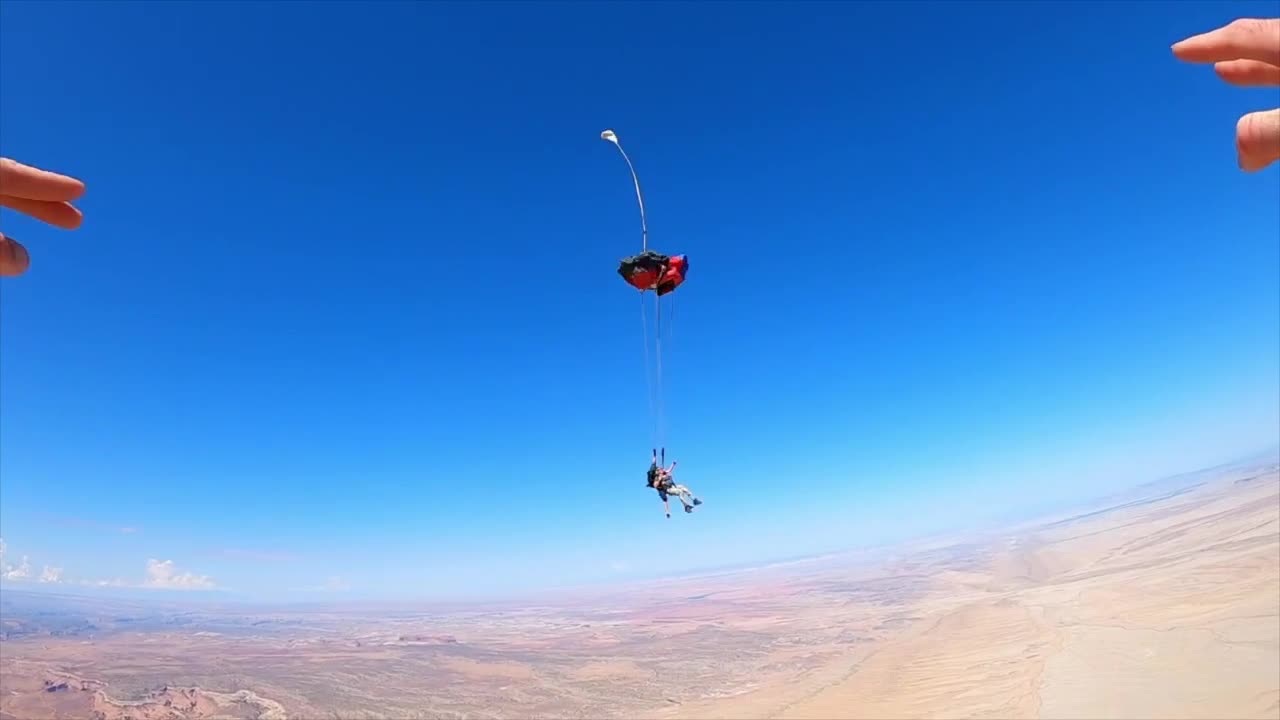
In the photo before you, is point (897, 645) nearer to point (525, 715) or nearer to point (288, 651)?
point (525, 715)

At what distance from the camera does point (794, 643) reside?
92.2m

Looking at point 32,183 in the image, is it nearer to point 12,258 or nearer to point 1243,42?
point 12,258

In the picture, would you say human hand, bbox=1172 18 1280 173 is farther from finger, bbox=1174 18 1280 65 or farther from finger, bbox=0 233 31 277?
finger, bbox=0 233 31 277

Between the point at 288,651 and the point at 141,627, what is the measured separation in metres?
123

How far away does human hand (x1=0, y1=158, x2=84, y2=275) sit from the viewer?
188cm

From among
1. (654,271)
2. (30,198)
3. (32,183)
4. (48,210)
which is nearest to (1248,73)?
(32,183)

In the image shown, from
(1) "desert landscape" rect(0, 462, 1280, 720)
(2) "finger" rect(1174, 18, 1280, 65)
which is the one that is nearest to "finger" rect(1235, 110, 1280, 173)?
(2) "finger" rect(1174, 18, 1280, 65)

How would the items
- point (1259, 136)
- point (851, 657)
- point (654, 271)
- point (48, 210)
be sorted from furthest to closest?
1. point (851, 657)
2. point (654, 271)
3. point (48, 210)
4. point (1259, 136)

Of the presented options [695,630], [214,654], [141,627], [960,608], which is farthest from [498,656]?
[141,627]

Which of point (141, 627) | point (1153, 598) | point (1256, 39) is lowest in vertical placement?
point (141, 627)

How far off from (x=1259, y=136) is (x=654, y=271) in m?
12.1

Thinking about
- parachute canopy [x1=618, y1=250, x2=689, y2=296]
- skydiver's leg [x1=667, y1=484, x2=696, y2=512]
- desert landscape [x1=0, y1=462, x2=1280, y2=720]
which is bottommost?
desert landscape [x1=0, y1=462, x2=1280, y2=720]

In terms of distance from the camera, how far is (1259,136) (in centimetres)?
168

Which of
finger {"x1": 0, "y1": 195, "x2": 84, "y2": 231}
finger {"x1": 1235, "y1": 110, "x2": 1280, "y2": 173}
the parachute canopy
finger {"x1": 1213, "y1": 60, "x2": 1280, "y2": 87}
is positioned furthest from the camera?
the parachute canopy
